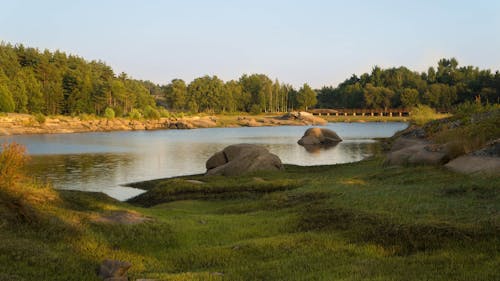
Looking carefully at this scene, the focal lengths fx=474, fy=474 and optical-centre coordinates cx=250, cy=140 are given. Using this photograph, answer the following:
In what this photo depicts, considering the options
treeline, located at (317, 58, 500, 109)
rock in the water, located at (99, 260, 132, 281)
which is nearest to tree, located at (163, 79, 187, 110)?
treeline, located at (317, 58, 500, 109)

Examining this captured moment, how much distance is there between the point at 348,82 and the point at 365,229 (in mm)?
182775

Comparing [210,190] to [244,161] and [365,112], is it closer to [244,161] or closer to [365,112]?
[244,161]

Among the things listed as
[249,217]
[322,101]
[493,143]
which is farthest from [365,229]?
[322,101]

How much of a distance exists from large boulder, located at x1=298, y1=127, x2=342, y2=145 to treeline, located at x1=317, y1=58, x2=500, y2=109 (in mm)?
57042

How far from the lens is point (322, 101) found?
18012 centimetres

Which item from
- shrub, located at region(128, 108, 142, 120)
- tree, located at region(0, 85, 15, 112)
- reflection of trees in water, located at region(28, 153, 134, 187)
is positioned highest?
tree, located at region(0, 85, 15, 112)

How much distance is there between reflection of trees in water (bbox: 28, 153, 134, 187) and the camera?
34.2m

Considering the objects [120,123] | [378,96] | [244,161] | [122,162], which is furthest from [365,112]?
[244,161]

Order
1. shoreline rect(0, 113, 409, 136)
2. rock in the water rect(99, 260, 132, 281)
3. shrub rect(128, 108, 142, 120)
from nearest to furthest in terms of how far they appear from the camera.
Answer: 1. rock in the water rect(99, 260, 132, 281)
2. shoreline rect(0, 113, 409, 136)
3. shrub rect(128, 108, 142, 120)

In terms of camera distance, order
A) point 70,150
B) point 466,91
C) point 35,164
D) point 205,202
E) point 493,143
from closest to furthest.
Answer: point 493,143
point 205,202
point 35,164
point 70,150
point 466,91

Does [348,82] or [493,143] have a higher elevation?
[348,82]

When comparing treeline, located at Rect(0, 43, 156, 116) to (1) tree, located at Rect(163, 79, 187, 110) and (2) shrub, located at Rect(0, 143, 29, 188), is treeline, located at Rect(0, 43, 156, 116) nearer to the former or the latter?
(1) tree, located at Rect(163, 79, 187, 110)

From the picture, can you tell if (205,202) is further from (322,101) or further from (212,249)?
(322,101)

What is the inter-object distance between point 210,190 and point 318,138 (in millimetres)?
42461
